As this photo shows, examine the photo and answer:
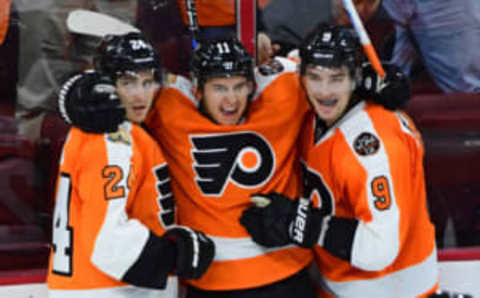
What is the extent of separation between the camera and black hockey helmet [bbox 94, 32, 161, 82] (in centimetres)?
183

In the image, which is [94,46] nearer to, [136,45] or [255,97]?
[136,45]

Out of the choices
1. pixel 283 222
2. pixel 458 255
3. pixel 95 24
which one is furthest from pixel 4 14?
pixel 458 255

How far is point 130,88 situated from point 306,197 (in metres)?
0.59

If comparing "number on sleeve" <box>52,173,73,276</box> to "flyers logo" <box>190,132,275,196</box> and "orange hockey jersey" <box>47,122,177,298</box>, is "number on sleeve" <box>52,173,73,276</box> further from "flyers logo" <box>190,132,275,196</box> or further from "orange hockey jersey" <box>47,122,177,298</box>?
"flyers logo" <box>190,132,275,196</box>

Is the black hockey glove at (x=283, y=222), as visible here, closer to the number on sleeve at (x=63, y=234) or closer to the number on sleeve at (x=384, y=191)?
the number on sleeve at (x=384, y=191)

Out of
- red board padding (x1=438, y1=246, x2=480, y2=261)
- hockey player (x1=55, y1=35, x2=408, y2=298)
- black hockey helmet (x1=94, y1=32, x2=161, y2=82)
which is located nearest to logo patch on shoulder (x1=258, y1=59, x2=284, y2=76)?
hockey player (x1=55, y1=35, x2=408, y2=298)

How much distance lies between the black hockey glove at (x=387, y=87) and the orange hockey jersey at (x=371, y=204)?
28 mm

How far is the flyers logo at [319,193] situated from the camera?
6.47 ft

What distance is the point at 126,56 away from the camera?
1.83 m

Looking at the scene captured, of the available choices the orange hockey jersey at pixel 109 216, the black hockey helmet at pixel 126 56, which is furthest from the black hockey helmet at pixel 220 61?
the orange hockey jersey at pixel 109 216

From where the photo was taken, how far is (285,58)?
7.16 ft

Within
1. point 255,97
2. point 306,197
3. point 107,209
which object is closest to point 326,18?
point 255,97

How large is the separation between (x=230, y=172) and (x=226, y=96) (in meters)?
0.20

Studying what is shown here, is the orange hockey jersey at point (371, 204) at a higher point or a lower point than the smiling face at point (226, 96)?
lower
